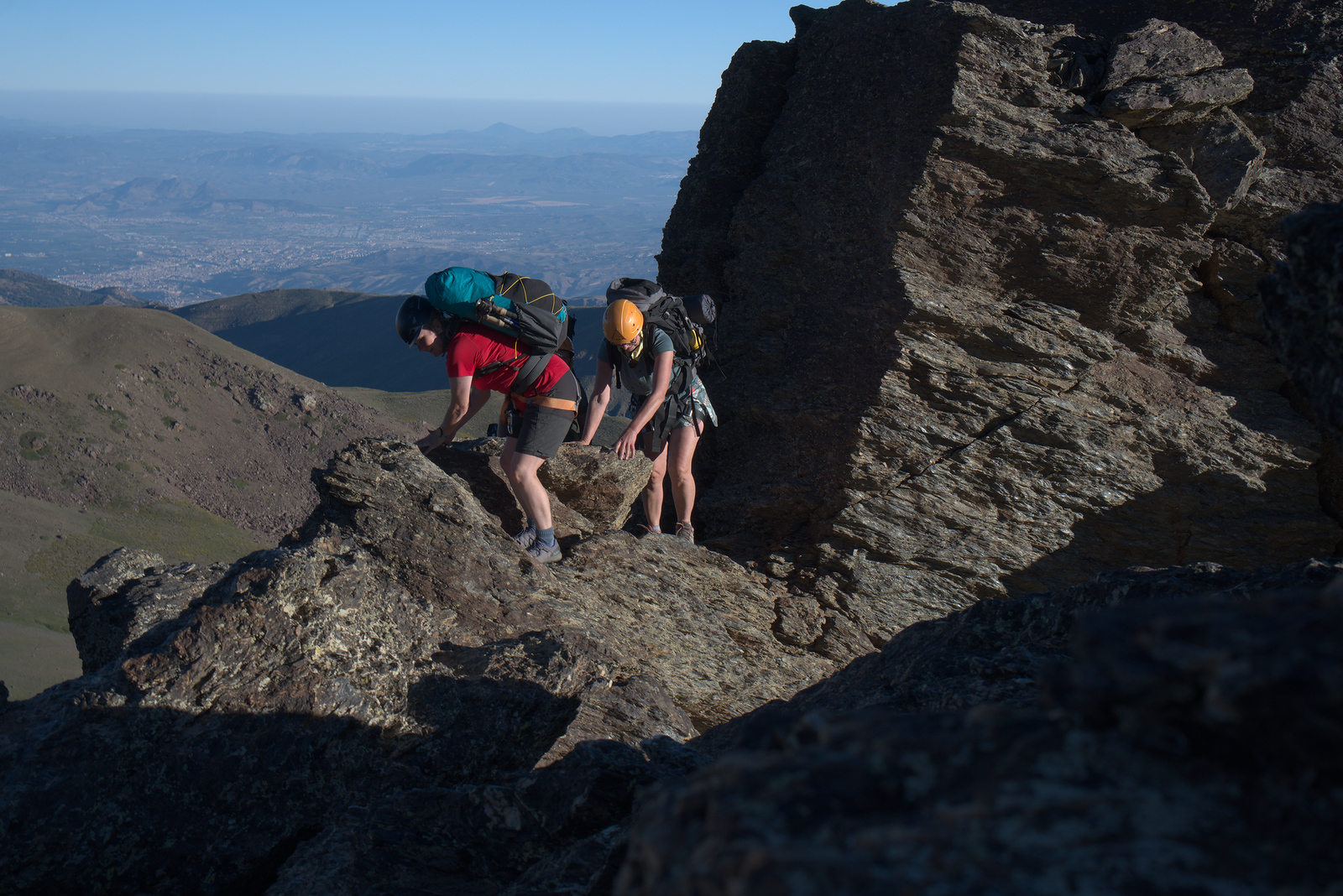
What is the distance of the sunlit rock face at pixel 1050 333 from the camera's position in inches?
405

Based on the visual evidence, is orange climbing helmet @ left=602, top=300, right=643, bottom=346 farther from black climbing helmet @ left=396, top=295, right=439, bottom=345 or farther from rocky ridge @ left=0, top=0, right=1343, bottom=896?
rocky ridge @ left=0, top=0, right=1343, bottom=896

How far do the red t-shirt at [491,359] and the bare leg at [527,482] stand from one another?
66 centimetres

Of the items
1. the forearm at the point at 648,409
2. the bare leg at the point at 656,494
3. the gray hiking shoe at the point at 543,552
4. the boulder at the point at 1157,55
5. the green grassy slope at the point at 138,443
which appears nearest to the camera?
the gray hiking shoe at the point at 543,552

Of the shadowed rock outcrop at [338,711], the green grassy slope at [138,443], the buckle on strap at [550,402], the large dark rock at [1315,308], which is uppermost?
the large dark rock at [1315,308]

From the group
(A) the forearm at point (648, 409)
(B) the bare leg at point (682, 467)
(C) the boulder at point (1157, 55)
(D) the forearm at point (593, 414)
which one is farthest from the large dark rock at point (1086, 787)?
(C) the boulder at point (1157, 55)

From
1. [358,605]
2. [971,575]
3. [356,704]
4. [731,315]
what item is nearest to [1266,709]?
[356,704]

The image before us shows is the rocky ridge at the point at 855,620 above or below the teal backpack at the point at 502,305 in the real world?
below

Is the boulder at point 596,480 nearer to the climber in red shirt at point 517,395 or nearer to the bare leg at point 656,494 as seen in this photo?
the bare leg at point 656,494

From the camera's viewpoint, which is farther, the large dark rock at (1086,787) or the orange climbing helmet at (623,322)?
the orange climbing helmet at (623,322)

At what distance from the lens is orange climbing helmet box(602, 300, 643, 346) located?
29.7ft

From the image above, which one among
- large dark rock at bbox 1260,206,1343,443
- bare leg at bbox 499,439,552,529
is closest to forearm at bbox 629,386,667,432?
bare leg at bbox 499,439,552,529

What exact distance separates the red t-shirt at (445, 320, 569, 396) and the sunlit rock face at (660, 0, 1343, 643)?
3783mm

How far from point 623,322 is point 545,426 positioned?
4.69ft

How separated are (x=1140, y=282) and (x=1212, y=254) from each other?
115cm
